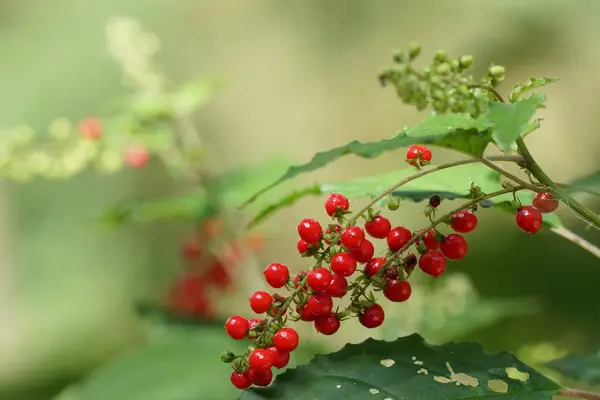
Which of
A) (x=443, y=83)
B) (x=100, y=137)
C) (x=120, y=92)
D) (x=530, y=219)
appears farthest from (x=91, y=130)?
(x=120, y=92)

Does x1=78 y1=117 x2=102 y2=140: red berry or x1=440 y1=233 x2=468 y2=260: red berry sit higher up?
x1=78 y1=117 x2=102 y2=140: red berry

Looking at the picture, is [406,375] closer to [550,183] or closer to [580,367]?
[550,183]

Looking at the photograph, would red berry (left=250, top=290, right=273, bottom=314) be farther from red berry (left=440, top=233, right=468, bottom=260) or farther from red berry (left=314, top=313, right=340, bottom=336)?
red berry (left=440, top=233, right=468, bottom=260)

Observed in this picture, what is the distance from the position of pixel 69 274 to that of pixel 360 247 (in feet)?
6.87

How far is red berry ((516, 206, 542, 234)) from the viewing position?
18.3 inches

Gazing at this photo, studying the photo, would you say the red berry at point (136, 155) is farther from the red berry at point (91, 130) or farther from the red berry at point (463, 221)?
the red berry at point (463, 221)

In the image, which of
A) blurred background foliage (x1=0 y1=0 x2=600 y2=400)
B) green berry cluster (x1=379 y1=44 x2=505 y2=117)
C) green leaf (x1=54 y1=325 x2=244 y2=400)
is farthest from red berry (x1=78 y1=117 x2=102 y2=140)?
blurred background foliage (x1=0 y1=0 x2=600 y2=400)

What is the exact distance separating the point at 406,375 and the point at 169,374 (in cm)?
54

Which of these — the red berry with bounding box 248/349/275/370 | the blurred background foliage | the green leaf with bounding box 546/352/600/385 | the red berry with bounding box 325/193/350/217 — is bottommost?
the green leaf with bounding box 546/352/600/385

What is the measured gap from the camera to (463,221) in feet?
1.59

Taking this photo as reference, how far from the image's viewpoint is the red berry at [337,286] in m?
0.45

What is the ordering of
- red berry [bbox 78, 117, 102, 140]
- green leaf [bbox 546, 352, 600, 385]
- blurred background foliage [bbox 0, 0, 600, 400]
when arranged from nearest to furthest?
green leaf [bbox 546, 352, 600, 385] < red berry [bbox 78, 117, 102, 140] < blurred background foliage [bbox 0, 0, 600, 400]

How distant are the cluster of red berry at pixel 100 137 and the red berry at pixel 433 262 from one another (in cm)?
83

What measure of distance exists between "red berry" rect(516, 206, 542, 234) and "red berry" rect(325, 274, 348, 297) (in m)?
0.14
